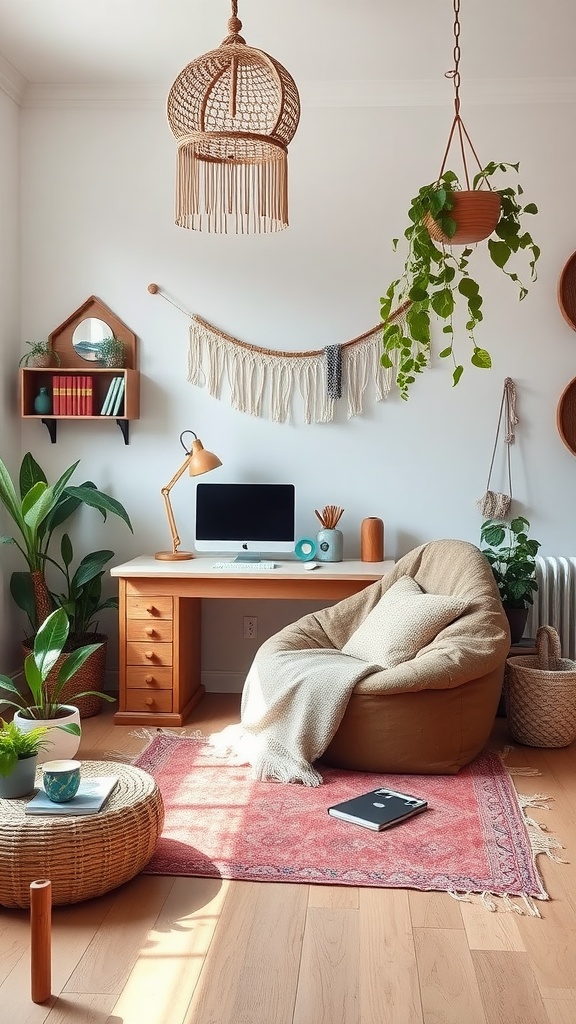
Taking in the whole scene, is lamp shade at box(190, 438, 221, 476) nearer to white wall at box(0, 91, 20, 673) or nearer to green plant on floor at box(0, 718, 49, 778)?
white wall at box(0, 91, 20, 673)

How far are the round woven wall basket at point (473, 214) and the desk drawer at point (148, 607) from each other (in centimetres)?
195

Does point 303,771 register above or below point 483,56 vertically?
below

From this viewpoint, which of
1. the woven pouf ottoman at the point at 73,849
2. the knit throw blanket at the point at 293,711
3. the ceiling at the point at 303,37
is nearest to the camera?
the woven pouf ottoman at the point at 73,849

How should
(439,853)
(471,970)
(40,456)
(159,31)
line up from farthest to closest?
(40,456) < (159,31) < (439,853) < (471,970)

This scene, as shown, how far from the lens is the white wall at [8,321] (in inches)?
174

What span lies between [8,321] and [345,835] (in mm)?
2855

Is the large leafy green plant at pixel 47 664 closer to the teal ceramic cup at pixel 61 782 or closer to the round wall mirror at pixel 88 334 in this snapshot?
the teal ceramic cup at pixel 61 782

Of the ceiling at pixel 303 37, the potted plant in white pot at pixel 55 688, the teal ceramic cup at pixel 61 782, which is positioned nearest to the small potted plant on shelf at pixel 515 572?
the potted plant in white pot at pixel 55 688

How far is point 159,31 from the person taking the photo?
3.88 metres

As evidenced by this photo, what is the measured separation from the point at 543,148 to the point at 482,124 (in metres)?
0.30

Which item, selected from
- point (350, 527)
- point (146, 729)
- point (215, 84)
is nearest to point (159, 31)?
point (215, 84)

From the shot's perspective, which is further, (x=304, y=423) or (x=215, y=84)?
(x=304, y=423)

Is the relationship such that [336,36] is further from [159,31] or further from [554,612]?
[554,612]

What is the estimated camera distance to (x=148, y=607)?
410 centimetres
